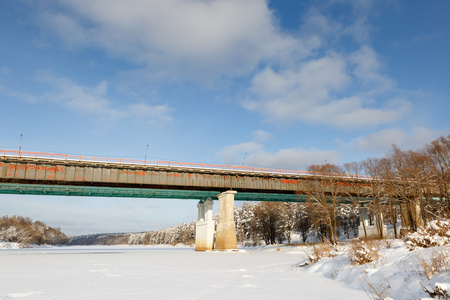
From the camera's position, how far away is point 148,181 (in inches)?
1705

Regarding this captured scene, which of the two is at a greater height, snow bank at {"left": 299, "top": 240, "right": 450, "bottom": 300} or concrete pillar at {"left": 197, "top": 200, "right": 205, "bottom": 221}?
concrete pillar at {"left": 197, "top": 200, "right": 205, "bottom": 221}

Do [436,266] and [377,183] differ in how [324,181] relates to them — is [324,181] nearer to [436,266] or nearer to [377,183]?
[377,183]

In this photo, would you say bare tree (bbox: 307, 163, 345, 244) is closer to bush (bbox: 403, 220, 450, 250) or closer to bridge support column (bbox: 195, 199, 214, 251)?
bridge support column (bbox: 195, 199, 214, 251)

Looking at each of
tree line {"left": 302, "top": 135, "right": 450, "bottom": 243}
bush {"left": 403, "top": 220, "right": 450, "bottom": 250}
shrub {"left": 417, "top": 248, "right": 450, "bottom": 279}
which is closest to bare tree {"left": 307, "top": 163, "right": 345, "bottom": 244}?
tree line {"left": 302, "top": 135, "right": 450, "bottom": 243}

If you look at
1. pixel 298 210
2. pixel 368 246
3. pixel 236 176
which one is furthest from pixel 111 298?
pixel 298 210

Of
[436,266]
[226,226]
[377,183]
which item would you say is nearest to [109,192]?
[226,226]

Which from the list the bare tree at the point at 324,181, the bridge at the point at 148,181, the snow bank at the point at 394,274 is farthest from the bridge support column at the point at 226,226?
the snow bank at the point at 394,274

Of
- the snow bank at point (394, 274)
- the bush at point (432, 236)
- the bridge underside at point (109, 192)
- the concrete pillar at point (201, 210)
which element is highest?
the bridge underside at point (109, 192)

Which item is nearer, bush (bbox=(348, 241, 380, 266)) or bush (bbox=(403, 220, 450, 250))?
bush (bbox=(403, 220, 450, 250))

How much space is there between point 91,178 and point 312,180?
3253 cm

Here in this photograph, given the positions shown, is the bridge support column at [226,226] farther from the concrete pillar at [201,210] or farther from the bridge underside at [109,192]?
the concrete pillar at [201,210]

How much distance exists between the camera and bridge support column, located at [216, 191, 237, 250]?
1762 inches

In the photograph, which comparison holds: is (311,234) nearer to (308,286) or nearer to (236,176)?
(236,176)

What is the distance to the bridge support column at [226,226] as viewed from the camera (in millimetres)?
44750
